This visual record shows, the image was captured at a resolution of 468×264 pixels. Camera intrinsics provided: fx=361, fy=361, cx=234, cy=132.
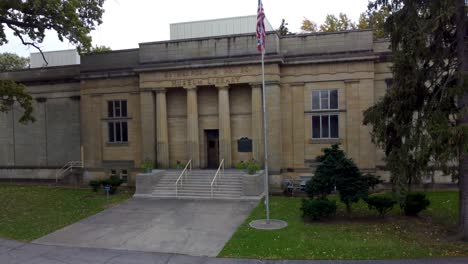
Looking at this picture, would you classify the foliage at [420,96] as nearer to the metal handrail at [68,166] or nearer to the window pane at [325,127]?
the window pane at [325,127]

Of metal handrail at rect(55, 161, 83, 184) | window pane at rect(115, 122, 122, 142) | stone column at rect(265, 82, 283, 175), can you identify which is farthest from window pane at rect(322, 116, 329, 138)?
metal handrail at rect(55, 161, 83, 184)

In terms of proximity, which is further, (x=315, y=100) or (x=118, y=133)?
(x=118, y=133)

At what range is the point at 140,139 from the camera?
2556cm

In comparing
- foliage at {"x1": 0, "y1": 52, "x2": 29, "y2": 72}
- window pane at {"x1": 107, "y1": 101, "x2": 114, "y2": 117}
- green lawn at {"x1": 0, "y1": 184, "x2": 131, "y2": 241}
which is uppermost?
foliage at {"x1": 0, "y1": 52, "x2": 29, "y2": 72}

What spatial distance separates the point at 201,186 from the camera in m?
21.0

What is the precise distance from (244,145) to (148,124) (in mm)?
6686

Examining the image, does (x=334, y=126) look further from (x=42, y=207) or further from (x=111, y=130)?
(x=42, y=207)

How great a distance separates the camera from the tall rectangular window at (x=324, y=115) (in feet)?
73.9

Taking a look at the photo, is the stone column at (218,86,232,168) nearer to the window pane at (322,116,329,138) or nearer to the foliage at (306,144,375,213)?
the window pane at (322,116,329,138)

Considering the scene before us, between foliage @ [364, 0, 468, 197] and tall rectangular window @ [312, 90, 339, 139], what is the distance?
8.84 metres

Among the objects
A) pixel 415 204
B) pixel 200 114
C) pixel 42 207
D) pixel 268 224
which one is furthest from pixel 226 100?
pixel 415 204

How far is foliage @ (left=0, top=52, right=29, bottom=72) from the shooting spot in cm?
5375

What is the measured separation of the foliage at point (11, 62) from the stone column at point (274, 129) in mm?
47040

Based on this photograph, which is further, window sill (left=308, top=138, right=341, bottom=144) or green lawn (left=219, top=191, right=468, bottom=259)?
window sill (left=308, top=138, right=341, bottom=144)
